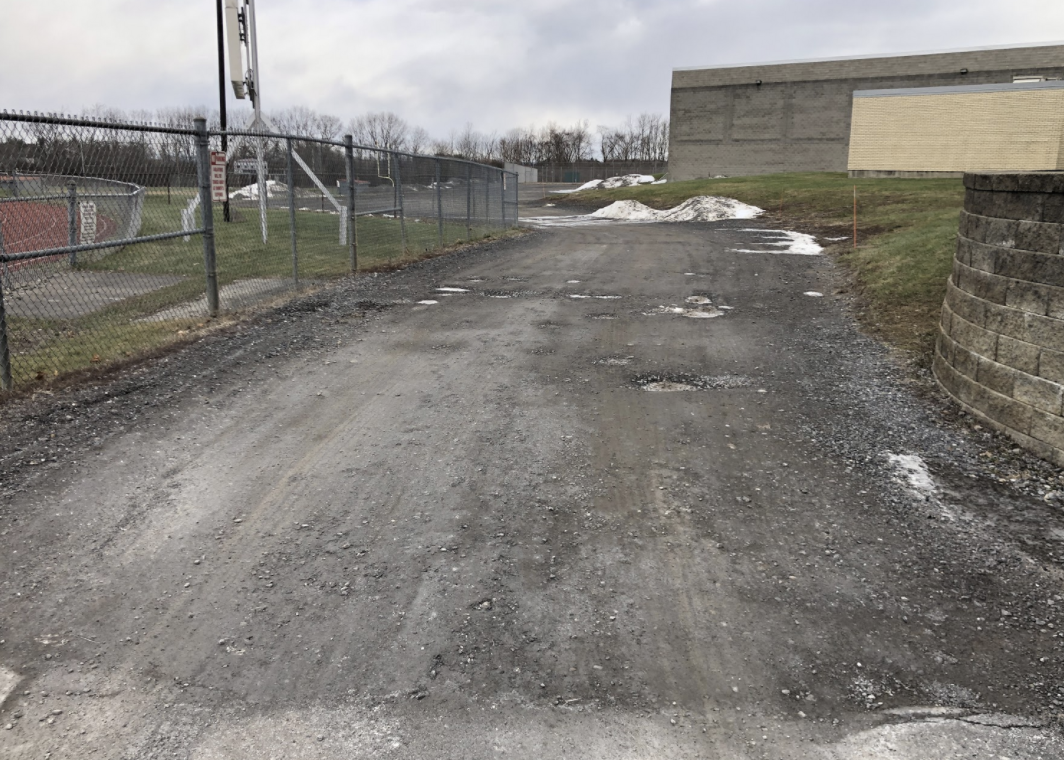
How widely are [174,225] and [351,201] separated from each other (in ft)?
9.89

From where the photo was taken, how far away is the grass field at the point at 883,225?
9383mm

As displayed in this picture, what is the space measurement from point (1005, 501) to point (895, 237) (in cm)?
1363

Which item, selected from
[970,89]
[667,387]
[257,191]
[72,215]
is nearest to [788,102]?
[970,89]

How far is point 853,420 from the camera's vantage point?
5793 mm

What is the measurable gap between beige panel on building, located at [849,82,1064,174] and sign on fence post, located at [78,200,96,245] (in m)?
34.0

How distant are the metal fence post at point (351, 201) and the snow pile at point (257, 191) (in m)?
0.97

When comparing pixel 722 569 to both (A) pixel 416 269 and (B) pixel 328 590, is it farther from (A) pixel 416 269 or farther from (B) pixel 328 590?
(A) pixel 416 269

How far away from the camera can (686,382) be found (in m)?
6.77

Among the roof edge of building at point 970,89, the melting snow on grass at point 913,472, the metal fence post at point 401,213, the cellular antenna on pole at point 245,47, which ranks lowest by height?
the melting snow on grass at point 913,472

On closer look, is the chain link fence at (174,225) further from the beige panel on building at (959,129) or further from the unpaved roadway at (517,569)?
the beige panel on building at (959,129)

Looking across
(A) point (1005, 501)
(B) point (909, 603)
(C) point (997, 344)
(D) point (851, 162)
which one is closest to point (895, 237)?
(C) point (997, 344)

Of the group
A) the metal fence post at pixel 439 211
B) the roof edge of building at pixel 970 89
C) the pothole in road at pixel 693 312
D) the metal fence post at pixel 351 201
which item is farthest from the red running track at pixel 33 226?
the roof edge of building at pixel 970 89

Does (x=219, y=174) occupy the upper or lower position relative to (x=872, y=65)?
lower

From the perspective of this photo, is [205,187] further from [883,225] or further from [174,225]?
[883,225]
